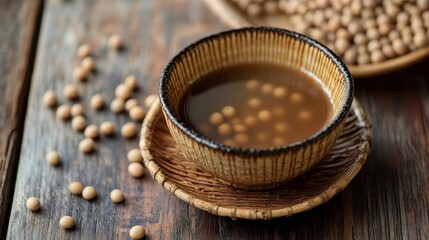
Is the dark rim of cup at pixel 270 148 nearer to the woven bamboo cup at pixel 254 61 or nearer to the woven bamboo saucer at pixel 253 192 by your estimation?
the woven bamboo cup at pixel 254 61

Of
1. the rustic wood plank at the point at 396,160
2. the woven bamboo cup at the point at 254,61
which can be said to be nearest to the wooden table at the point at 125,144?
the rustic wood plank at the point at 396,160

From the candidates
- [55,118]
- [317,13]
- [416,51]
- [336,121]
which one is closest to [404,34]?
[416,51]

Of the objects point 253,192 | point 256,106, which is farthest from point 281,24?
point 253,192

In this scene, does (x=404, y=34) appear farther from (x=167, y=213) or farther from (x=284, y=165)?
(x=167, y=213)

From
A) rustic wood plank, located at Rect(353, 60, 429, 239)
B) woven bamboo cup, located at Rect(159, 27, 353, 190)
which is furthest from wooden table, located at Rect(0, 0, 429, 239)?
woven bamboo cup, located at Rect(159, 27, 353, 190)

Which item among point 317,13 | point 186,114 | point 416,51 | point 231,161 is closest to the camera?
point 231,161

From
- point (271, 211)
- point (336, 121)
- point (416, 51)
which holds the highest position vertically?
point (416, 51)

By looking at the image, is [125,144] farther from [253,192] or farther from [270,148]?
[270,148]

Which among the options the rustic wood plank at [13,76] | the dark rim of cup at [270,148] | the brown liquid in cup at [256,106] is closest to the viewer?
the dark rim of cup at [270,148]
